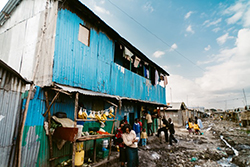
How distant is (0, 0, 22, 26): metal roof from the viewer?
836cm

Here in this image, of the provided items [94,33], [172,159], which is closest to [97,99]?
[94,33]

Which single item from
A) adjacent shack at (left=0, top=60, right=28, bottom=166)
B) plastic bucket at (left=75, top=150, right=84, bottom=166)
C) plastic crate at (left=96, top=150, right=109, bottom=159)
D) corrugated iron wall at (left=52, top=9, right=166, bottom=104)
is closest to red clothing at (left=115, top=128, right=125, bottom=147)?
plastic crate at (left=96, top=150, right=109, bottom=159)

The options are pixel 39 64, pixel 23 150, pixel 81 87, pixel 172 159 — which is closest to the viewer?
pixel 23 150

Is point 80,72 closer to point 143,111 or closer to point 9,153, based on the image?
point 9,153

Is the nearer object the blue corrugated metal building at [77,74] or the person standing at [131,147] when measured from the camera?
→ the blue corrugated metal building at [77,74]

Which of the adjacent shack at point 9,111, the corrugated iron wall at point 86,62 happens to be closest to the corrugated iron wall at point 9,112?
the adjacent shack at point 9,111

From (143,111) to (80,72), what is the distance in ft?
→ 27.3

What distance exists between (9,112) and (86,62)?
3793 mm

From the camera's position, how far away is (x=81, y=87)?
22.2 ft

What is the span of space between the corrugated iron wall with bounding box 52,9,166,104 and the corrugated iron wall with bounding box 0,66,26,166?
1.42 meters

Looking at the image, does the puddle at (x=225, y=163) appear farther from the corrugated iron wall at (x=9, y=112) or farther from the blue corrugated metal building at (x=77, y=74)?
the corrugated iron wall at (x=9, y=112)

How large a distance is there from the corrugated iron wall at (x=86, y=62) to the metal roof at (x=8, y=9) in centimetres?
454

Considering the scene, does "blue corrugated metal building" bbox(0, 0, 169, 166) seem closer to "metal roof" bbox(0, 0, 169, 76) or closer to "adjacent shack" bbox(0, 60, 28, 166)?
"metal roof" bbox(0, 0, 169, 76)

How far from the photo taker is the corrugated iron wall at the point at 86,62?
19.8 ft
